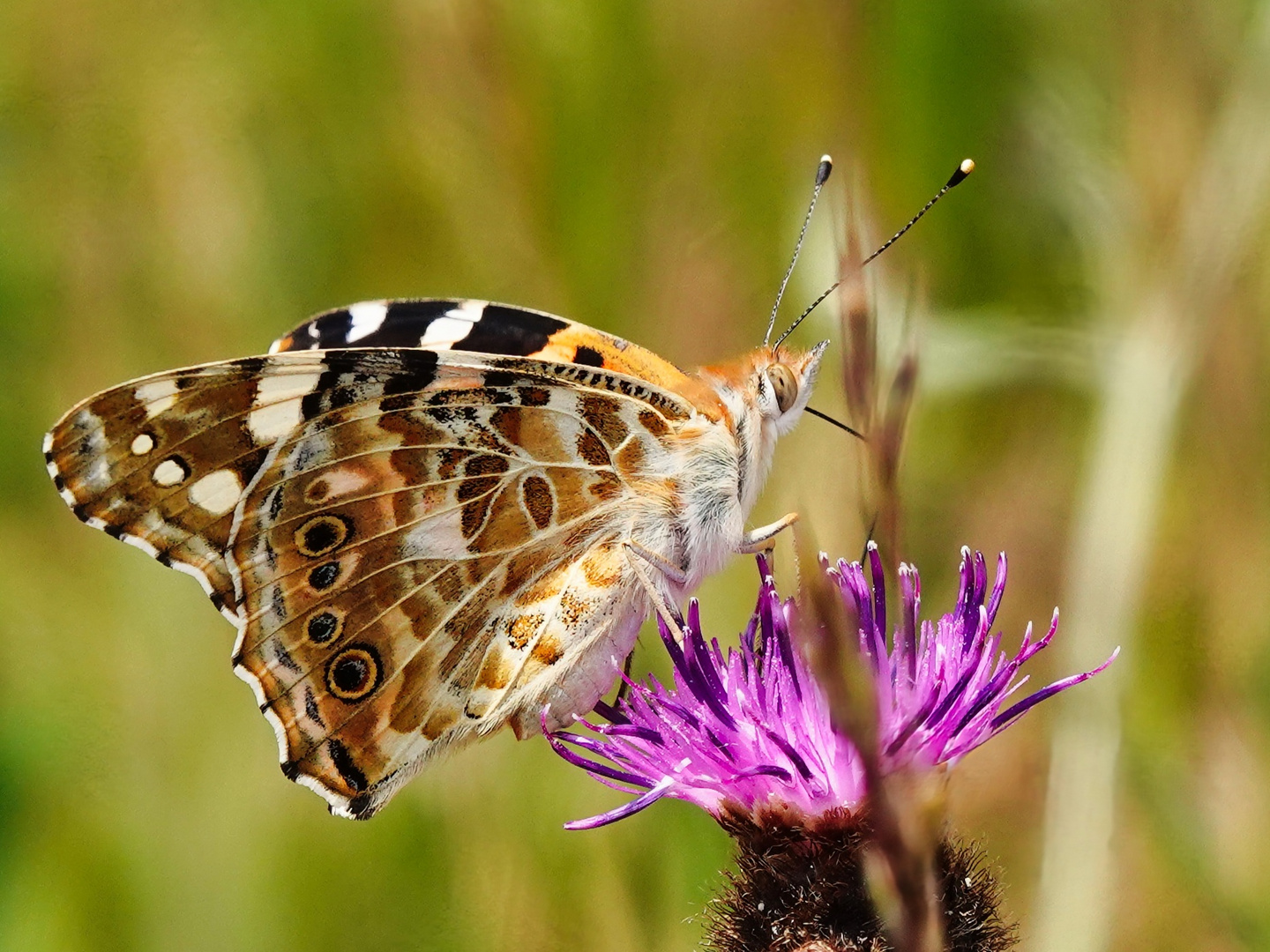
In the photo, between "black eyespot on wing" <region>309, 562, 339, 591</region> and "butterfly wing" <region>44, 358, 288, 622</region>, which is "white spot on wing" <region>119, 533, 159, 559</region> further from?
"black eyespot on wing" <region>309, 562, 339, 591</region>

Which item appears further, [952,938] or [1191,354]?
[1191,354]

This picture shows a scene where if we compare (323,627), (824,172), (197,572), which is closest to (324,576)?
(323,627)

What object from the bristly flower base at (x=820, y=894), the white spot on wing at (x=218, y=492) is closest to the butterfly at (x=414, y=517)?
the white spot on wing at (x=218, y=492)


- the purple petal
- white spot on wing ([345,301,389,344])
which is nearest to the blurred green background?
the purple petal

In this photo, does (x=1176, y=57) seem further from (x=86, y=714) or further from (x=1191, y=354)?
(x=86, y=714)

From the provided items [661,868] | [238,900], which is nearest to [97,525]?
[238,900]

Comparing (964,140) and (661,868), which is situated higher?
(964,140)
